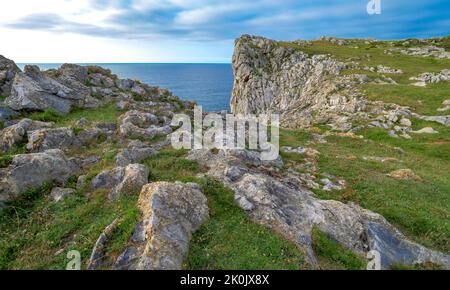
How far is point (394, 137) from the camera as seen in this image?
42000 mm

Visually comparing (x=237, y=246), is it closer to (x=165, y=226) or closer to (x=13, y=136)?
(x=165, y=226)

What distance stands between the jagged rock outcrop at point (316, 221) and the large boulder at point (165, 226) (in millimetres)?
2634

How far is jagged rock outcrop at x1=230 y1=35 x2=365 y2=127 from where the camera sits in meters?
62.3

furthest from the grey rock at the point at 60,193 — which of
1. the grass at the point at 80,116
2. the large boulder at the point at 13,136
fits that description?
the grass at the point at 80,116

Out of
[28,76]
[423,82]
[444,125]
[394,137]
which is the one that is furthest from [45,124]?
[423,82]

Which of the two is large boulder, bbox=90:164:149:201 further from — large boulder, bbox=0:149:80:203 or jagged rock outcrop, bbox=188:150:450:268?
jagged rock outcrop, bbox=188:150:450:268

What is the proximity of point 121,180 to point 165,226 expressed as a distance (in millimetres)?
6052

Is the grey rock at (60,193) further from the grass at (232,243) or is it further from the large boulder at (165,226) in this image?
the grass at (232,243)

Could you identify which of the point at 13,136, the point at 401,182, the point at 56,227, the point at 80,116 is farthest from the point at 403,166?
the point at 13,136

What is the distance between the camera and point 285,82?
83.6 meters

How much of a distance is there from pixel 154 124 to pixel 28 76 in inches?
671

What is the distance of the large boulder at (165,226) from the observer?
12.1 metres
